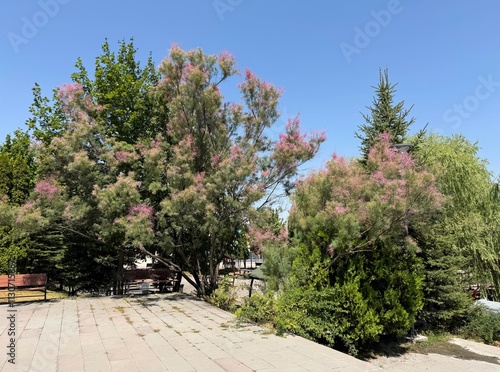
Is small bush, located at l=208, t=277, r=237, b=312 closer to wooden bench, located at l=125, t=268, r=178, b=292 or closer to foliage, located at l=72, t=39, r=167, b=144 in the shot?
wooden bench, located at l=125, t=268, r=178, b=292

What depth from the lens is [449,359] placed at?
8.62 meters

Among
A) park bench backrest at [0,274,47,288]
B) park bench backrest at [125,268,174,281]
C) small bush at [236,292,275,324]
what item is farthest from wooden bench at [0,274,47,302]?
small bush at [236,292,275,324]

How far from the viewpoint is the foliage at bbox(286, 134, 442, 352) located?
23.8 ft

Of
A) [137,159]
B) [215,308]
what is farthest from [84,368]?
[137,159]

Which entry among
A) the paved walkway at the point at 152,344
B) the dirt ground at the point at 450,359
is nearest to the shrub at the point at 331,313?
the paved walkway at the point at 152,344

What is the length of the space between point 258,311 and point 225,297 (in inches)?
85.9

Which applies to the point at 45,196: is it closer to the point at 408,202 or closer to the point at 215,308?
the point at 215,308

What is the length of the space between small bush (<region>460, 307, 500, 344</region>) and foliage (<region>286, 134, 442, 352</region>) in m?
3.58

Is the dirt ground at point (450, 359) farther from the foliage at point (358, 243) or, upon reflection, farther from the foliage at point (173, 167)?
the foliage at point (173, 167)

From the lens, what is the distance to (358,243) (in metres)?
7.71

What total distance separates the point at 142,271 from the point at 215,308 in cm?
434

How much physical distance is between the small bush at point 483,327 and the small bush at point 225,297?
7.04 metres

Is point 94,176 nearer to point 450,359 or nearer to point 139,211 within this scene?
point 139,211

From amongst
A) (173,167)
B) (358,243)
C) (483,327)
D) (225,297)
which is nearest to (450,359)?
(483,327)
